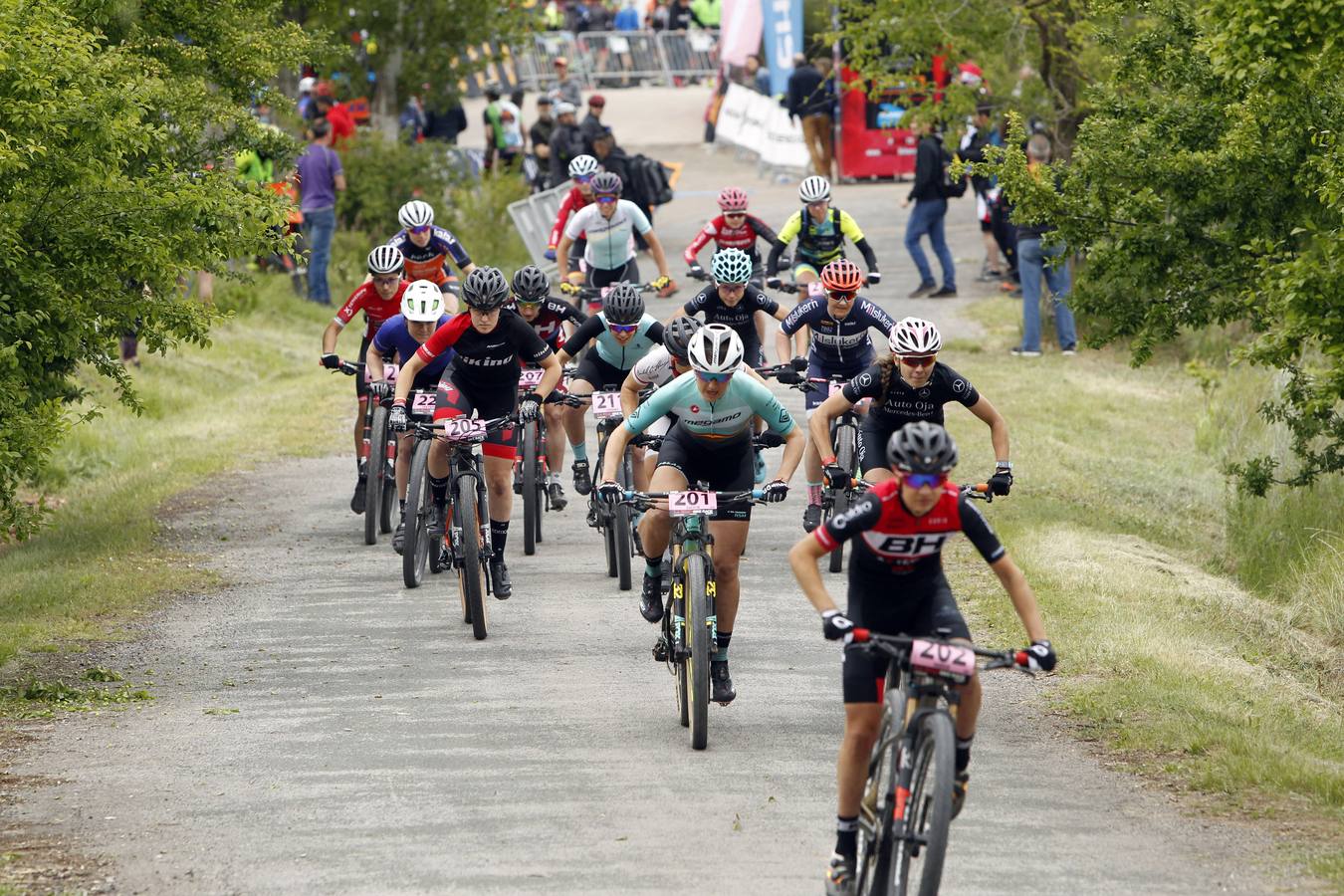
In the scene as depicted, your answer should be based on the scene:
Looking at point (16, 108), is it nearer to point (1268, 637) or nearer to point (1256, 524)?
point (1268, 637)

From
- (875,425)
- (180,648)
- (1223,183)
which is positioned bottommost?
(180,648)

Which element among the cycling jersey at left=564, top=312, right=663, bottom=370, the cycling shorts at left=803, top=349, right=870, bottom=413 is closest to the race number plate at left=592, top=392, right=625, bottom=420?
the cycling jersey at left=564, top=312, right=663, bottom=370

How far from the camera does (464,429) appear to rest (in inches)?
465

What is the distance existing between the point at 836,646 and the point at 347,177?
18176 millimetres

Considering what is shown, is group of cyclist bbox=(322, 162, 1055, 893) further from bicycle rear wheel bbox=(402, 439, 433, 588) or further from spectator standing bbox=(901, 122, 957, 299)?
spectator standing bbox=(901, 122, 957, 299)

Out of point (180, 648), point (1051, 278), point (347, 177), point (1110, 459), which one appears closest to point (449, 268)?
point (347, 177)

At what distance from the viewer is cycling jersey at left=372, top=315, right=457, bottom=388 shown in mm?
13938

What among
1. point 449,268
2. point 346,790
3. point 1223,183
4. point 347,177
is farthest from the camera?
point 449,268

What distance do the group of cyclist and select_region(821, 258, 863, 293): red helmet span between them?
A: 0.02 metres

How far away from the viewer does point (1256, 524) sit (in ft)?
52.6

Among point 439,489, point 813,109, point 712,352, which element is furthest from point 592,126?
point 712,352

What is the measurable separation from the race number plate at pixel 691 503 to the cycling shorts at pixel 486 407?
115 inches

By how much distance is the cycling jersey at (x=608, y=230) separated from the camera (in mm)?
18953

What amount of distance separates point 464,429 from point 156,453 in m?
8.61
